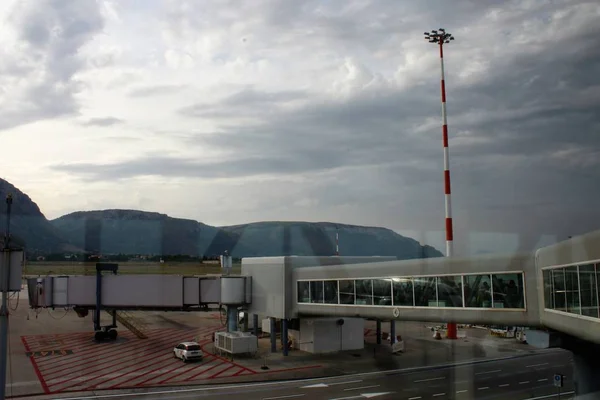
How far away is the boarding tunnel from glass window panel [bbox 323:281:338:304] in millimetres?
7395

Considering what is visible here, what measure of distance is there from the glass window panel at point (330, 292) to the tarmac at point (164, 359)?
3.34m

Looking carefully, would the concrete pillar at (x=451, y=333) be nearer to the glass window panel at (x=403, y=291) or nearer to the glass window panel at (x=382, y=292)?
the glass window panel at (x=382, y=292)

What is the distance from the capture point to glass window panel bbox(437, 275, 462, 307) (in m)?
18.1

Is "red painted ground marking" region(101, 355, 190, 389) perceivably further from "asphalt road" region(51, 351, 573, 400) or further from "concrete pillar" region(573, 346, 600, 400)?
"concrete pillar" region(573, 346, 600, 400)

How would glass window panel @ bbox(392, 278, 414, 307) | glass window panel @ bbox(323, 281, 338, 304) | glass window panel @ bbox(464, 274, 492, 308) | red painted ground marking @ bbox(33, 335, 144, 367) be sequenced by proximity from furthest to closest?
red painted ground marking @ bbox(33, 335, 144, 367)
glass window panel @ bbox(323, 281, 338, 304)
glass window panel @ bbox(392, 278, 414, 307)
glass window panel @ bbox(464, 274, 492, 308)

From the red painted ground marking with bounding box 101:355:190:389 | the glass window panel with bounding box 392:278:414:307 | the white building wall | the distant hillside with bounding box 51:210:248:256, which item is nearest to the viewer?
the glass window panel with bounding box 392:278:414:307

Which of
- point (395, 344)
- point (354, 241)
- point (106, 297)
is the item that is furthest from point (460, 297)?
point (106, 297)

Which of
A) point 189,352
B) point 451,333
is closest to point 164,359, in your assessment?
point 189,352

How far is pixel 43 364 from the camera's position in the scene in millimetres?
25844

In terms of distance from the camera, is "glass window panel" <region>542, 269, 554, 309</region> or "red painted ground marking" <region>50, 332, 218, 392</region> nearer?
"glass window panel" <region>542, 269, 554, 309</region>


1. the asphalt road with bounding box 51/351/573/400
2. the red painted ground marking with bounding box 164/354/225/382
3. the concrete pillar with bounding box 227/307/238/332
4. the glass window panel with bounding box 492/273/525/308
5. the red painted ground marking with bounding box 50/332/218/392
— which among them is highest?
the glass window panel with bounding box 492/273/525/308

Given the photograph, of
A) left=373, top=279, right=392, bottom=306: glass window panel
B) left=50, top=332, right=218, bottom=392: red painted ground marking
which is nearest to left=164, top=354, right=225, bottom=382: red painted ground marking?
left=50, top=332, right=218, bottom=392: red painted ground marking

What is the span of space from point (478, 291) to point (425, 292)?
2861mm

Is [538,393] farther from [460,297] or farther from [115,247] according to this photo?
[115,247]
